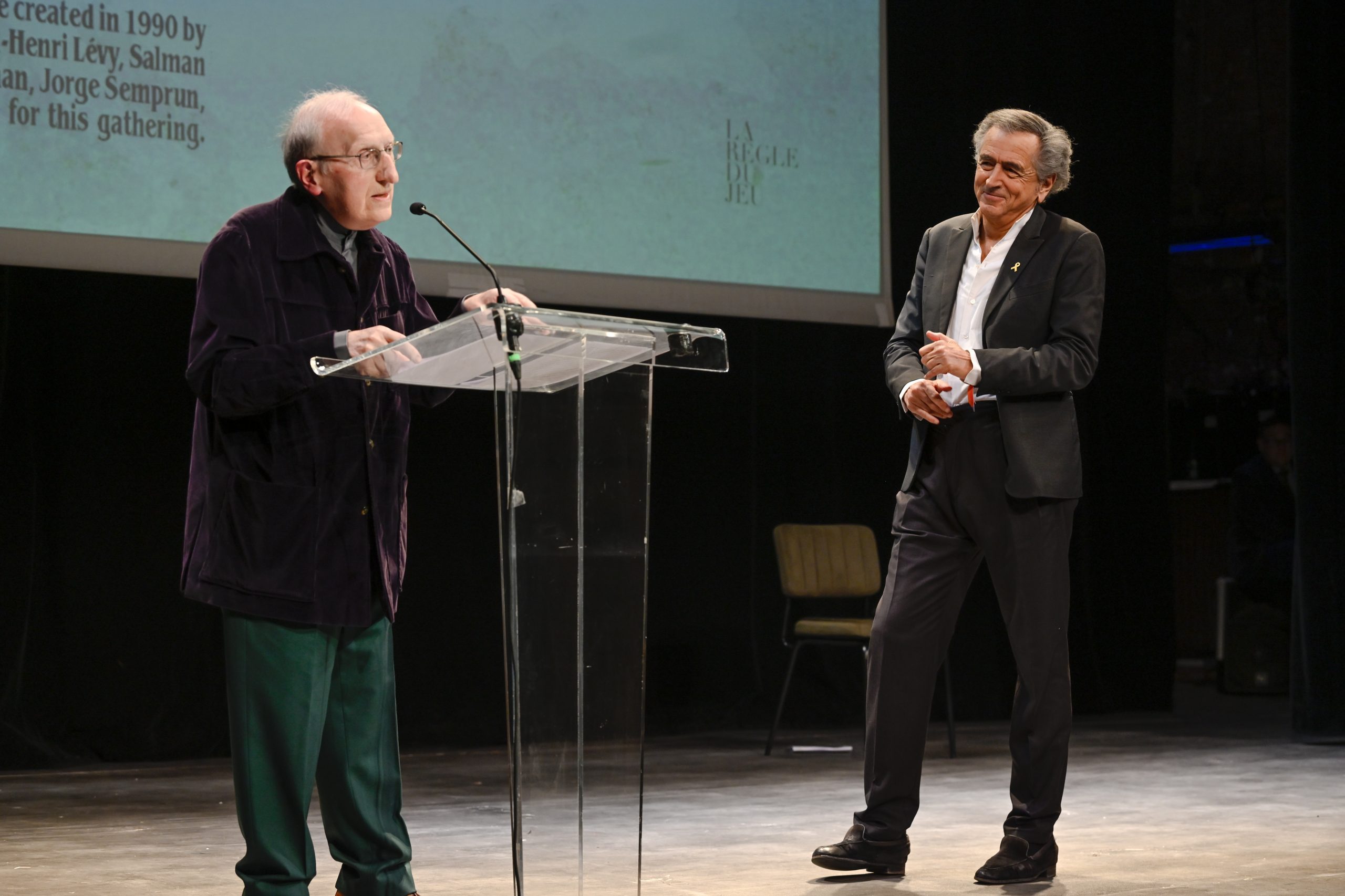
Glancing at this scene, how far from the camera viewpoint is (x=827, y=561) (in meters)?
5.16

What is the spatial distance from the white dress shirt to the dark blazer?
15 millimetres

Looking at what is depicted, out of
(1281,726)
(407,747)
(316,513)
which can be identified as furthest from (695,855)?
(1281,726)

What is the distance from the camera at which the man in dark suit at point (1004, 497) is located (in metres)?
2.78

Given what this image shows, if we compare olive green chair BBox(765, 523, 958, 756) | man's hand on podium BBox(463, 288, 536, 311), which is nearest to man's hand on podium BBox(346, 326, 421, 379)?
man's hand on podium BBox(463, 288, 536, 311)

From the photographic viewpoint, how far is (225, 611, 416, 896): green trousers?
1.99 metres

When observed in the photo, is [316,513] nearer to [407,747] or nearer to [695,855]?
[695,855]

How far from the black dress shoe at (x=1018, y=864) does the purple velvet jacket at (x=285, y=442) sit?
1.25 m

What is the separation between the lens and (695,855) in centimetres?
310

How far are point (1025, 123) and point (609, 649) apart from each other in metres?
1.45

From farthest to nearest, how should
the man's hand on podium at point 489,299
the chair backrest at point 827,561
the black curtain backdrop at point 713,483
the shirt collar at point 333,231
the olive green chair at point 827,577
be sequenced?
the chair backrest at point 827,561 → the olive green chair at point 827,577 → the black curtain backdrop at point 713,483 → the shirt collar at point 333,231 → the man's hand on podium at point 489,299

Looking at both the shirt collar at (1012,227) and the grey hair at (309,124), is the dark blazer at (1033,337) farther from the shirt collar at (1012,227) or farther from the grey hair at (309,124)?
the grey hair at (309,124)

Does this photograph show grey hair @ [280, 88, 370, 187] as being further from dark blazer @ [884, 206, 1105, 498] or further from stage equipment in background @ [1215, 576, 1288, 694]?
stage equipment in background @ [1215, 576, 1288, 694]

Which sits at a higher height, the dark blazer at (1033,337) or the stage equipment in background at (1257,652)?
the dark blazer at (1033,337)

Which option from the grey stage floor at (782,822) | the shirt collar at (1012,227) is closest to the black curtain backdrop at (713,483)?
the grey stage floor at (782,822)
